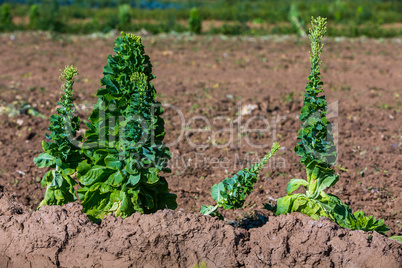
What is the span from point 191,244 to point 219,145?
8.98ft

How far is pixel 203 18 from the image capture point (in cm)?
1616

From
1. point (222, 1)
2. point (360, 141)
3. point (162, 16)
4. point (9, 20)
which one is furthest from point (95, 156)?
point (222, 1)

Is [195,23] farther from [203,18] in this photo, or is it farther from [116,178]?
[116,178]

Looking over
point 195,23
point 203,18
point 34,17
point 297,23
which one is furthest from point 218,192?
point 203,18

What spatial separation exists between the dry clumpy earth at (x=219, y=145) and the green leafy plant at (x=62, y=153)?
262 millimetres

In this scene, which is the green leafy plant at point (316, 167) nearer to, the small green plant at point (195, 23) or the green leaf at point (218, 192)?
the green leaf at point (218, 192)

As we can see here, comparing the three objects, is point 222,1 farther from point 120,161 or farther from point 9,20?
point 120,161

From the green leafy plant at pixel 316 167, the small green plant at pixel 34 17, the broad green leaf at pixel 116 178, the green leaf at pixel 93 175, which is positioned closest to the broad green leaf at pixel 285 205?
the green leafy plant at pixel 316 167

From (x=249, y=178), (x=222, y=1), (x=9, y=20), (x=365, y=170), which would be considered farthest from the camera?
(x=222, y=1)

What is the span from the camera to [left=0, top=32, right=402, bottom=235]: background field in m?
4.66

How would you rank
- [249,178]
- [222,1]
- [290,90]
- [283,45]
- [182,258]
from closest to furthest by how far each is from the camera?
[182,258] → [249,178] → [290,90] → [283,45] → [222,1]

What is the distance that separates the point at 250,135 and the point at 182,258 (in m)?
3.14

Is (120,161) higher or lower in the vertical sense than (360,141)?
higher

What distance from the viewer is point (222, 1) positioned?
19.5 metres
